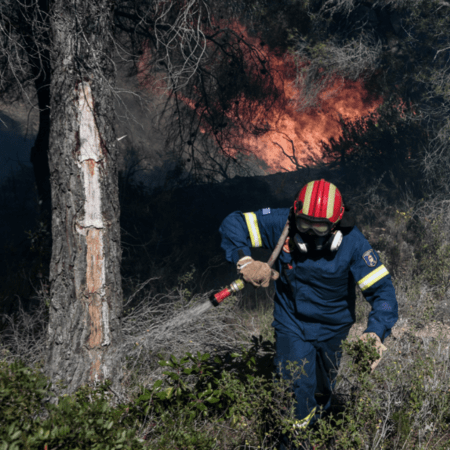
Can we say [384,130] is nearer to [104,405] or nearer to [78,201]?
[78,201]

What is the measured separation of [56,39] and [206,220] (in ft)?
18.3

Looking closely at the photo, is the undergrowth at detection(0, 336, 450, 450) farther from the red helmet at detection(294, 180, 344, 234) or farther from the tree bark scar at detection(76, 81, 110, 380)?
the red helmet at detection(294, 180, 344, 234)

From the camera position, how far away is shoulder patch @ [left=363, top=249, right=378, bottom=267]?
258cm

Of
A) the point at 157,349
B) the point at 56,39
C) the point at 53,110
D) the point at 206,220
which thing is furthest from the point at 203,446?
the point at 206,220

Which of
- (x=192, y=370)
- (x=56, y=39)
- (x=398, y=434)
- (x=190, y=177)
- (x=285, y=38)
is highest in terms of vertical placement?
(x=285, y=38)

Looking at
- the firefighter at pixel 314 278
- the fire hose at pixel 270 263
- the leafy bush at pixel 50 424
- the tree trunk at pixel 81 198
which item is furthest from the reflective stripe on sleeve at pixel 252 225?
the leafy bush at pixel 50 424

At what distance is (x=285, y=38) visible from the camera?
27.1ft

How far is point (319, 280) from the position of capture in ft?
8.79

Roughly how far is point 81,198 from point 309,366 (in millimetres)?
2030

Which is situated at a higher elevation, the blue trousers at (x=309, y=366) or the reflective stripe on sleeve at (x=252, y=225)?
the reflective stripe on sleeve at (x=252, y=225)

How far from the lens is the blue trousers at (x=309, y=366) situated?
2.59 meters

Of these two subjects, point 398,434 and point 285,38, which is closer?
point 398,434

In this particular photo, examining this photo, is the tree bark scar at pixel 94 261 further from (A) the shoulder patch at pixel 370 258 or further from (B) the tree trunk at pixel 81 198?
(A) the shoulder patch at pixel 370 258

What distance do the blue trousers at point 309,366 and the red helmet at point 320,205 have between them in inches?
34.3
